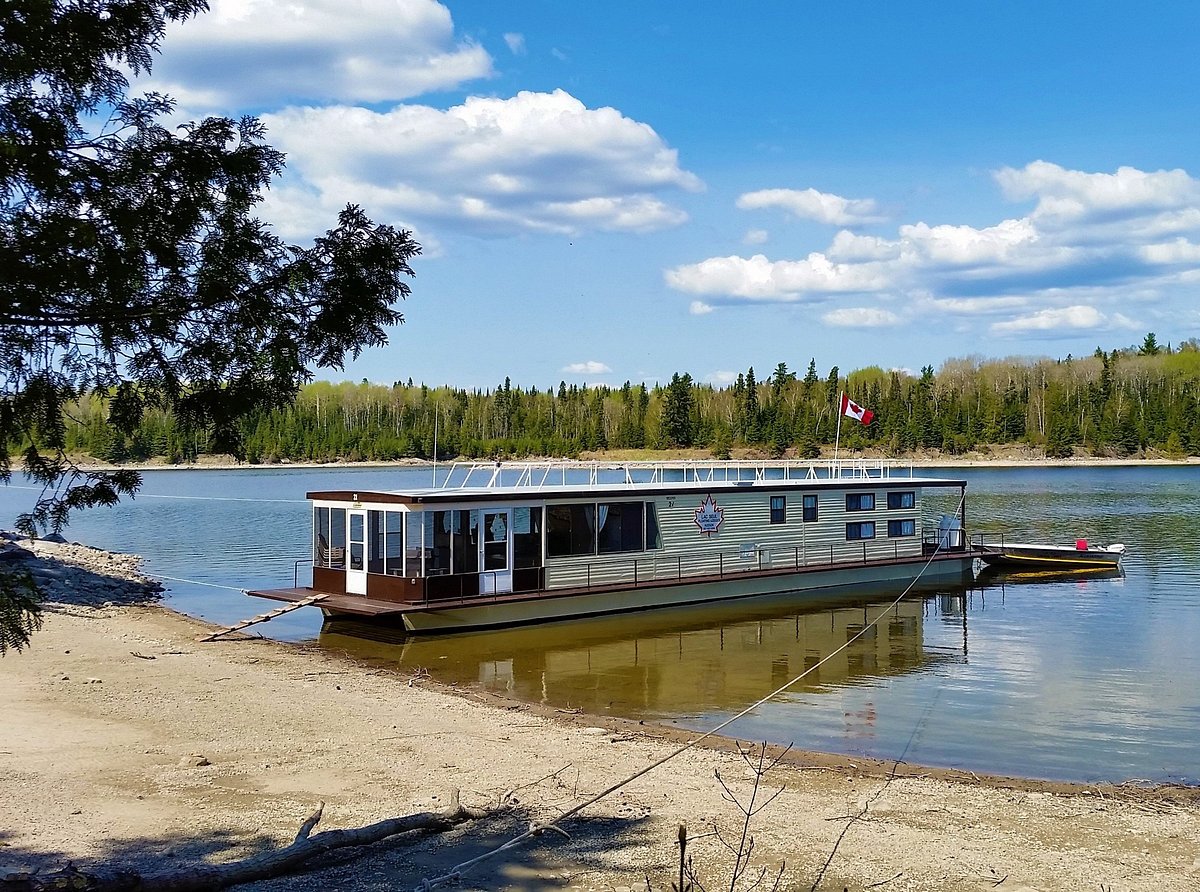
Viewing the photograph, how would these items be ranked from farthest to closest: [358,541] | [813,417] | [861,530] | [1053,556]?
[813,417] < [1053,556] < [861,530] < [358,541]

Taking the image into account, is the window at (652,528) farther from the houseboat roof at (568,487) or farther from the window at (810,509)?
the window at (810,509)

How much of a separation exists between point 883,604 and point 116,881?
24516mm

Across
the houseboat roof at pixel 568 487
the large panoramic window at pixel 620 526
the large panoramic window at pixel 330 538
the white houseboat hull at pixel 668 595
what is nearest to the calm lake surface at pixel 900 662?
the white houseboat hull at pixel 668 595

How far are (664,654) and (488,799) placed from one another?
11207mm

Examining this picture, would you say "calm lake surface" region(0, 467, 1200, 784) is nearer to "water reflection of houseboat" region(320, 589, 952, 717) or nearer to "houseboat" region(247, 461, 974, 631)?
"water reflection of houseboat" region(320, 589, 952, 717)

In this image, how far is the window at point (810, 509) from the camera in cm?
2947

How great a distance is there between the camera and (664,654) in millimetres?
21609

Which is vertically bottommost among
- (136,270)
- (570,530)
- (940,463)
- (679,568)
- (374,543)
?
(679,568)

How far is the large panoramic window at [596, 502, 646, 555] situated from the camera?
25.0 m

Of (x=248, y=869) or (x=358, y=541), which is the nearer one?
(x=248, y=869)

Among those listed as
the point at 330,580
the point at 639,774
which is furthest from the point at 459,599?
the point at 639,774

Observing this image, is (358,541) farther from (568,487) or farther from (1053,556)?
(1053,556)

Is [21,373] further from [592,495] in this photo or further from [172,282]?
[592,495]

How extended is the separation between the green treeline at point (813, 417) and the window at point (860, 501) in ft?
306
